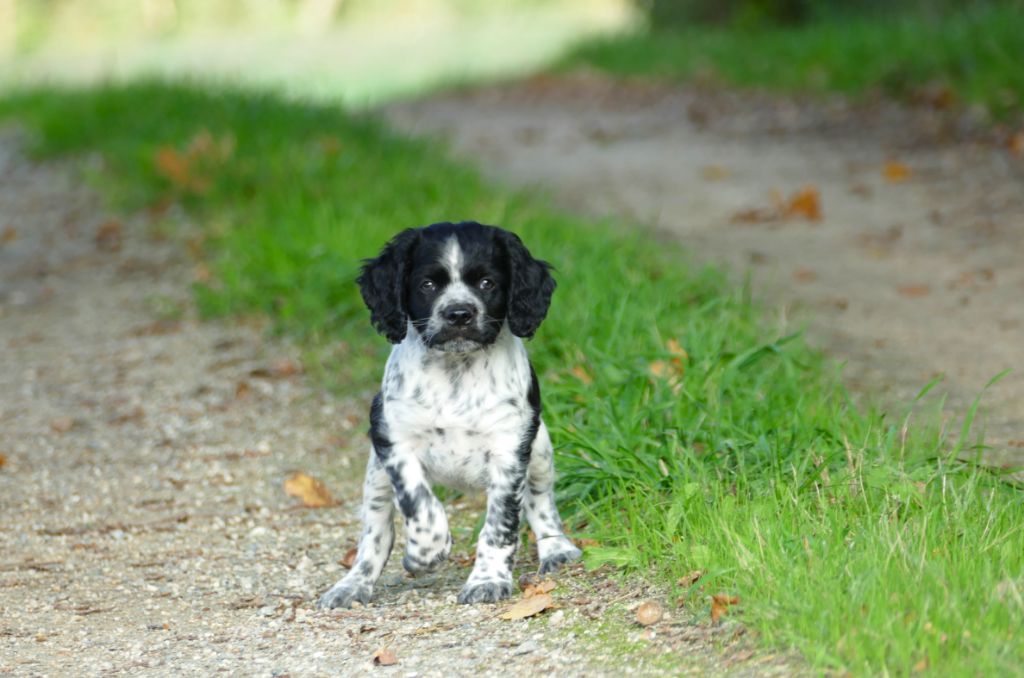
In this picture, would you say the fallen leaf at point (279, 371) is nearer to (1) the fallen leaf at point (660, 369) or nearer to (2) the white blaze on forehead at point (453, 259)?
(1) the fallen leaf at point (660, 369)

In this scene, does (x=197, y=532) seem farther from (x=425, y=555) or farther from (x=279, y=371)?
(x=279, y=371)

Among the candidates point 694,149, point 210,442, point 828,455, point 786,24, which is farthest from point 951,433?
point 786,24

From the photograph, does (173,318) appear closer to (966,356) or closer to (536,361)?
(536,361)

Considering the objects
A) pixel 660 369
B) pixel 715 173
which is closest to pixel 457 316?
pixel 660 369

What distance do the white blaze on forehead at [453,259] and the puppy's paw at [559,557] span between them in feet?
3.12

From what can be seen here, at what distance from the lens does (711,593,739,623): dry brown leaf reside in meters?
3.52

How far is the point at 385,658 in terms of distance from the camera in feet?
11.7

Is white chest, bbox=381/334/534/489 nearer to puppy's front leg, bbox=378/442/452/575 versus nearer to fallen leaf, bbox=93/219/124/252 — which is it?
puppy's front leg, bbox=378/442/452/575

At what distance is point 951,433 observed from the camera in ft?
16.7

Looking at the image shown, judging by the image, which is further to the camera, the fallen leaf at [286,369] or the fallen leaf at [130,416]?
the fallen leaf at [286,369]

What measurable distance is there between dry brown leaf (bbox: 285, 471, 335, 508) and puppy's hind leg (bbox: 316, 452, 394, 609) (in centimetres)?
101

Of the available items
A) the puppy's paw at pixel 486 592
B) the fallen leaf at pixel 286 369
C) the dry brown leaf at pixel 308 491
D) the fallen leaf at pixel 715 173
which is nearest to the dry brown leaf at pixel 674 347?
the dry brown leaf at pixel 308 491

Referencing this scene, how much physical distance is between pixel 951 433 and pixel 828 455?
0.93m

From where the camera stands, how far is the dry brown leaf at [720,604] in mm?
3523
